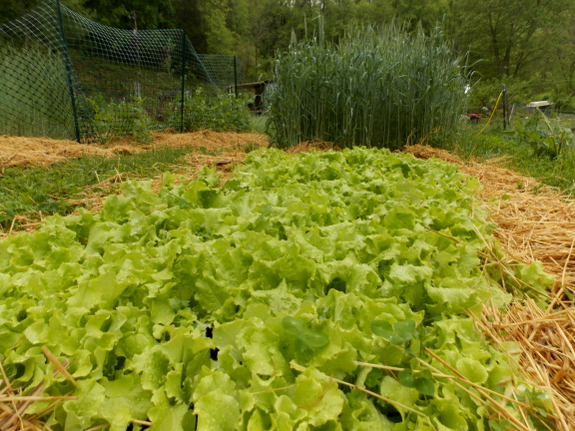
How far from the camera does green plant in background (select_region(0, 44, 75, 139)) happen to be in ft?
24.0

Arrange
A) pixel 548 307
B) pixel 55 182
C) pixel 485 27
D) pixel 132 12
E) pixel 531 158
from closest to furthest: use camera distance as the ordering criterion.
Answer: pixel 548 307 < pixel 55 182 < pixel 531 158 < pixel 132 12 < pixel 485 27

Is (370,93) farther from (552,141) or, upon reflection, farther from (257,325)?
(257,325)

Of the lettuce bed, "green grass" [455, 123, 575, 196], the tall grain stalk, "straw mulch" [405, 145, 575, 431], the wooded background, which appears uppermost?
the wooded background

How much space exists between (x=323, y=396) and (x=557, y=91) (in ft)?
77.9

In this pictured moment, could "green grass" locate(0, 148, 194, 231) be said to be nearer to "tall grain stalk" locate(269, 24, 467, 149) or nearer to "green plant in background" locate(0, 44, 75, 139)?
"tall grain stalk" locate(269, 24, 467, 149)

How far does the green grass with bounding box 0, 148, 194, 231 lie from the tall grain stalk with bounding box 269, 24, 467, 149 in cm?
204

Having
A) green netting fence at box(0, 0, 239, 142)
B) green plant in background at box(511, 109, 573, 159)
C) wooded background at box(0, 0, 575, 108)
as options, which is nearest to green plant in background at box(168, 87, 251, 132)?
green netting fence at box(0, 0, 239, 142)

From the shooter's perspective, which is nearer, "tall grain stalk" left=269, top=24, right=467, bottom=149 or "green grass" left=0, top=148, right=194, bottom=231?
"green grass" left=0, top=148, right=194, bottom=231

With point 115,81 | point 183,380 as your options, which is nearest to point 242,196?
point 183,380

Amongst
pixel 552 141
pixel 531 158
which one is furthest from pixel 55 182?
pixel 552 141

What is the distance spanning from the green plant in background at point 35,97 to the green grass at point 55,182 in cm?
354

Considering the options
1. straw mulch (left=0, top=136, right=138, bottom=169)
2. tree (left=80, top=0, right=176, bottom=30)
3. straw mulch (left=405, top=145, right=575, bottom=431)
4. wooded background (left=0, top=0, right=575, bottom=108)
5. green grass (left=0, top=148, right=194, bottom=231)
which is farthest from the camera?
tree (left=80, top=0, right=176, bottom=30)

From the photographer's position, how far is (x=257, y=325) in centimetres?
98

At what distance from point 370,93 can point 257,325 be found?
4800 mm
